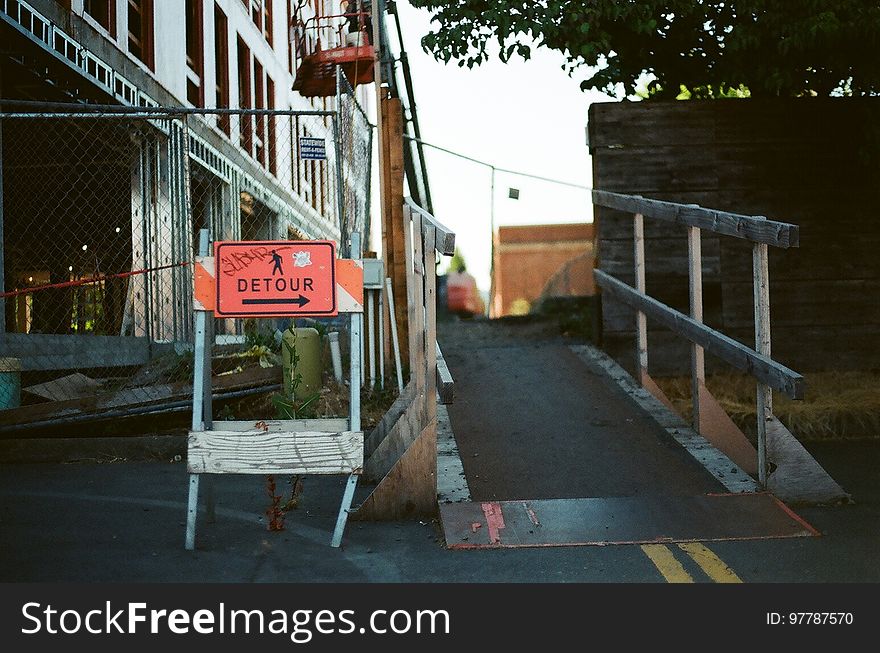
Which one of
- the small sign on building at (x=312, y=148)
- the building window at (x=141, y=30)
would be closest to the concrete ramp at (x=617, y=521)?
the small sign on building at (x=312, y=148)

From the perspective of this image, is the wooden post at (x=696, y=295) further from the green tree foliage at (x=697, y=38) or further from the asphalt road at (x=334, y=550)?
the green tree foliage at (x=697, y=38)

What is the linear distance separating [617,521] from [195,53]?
6836 mm

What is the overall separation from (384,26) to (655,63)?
8.45 feet

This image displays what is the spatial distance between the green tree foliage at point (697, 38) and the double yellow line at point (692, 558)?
14.8 feet

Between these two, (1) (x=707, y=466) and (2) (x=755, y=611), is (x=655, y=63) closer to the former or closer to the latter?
(1) (x=707, y=466)

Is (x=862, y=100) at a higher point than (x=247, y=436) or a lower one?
higher

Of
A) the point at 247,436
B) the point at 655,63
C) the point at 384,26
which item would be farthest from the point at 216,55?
the point at 247,436

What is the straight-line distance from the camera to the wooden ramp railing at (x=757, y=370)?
4.98 m

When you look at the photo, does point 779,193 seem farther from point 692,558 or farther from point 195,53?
point 195,53

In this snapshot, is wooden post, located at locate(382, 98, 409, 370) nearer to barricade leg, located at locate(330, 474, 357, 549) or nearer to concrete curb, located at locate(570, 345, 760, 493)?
concrete curb, located at locate(570, 345, 760, 493)

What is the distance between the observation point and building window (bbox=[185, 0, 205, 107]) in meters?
8.88

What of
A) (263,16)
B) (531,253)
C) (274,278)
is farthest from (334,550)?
(531,253)

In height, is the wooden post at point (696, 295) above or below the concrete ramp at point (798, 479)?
above

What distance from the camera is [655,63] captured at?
885 cm
